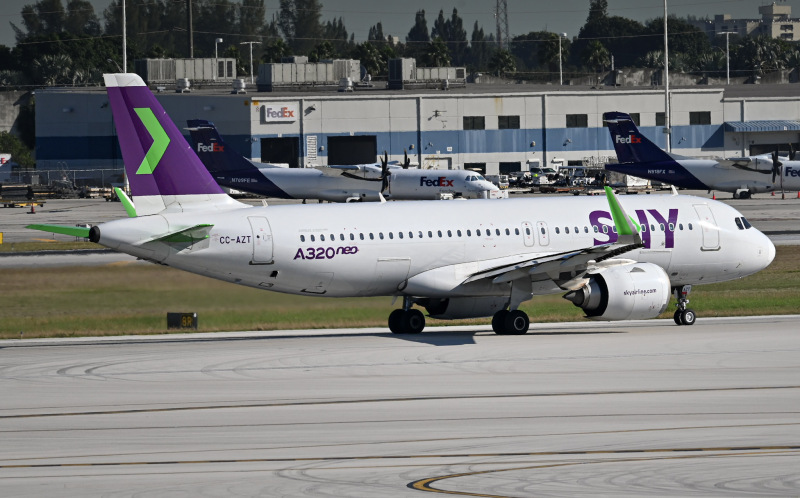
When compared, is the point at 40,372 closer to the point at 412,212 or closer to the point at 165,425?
the point at 165,425

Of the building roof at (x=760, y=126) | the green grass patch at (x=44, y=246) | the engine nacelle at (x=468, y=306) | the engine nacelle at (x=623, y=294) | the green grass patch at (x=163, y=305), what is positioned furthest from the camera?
the building roof at (x=760, y=126)

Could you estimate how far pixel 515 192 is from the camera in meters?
117

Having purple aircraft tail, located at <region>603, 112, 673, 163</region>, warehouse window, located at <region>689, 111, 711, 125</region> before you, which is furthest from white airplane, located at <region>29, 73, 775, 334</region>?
warehouse window, located at <region>689, 111, 711, 125</region>

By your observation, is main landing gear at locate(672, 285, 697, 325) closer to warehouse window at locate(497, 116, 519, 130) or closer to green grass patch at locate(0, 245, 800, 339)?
green grass patch at locate(0, 245, 800, 339)

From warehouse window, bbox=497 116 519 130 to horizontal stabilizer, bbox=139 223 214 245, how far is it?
100939 millimetres

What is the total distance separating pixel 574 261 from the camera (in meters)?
33.4

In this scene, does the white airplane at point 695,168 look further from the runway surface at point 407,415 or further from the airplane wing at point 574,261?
the airplane wing at point 574,261

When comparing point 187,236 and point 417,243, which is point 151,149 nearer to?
point 187,236

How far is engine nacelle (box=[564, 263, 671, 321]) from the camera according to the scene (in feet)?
110

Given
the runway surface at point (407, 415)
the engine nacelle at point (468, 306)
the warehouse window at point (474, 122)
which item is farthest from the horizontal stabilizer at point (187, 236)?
the warehouse window at point (474, 122)

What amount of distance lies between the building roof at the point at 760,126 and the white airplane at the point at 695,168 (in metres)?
29.4

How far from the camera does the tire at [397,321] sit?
35594 mm

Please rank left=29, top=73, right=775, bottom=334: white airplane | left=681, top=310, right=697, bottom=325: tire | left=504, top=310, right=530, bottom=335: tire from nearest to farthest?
left=29, top=73, right=775, bottom=334: white airplane < left=504, top=310, right=530, bottom=335: tire < left=681, top=310, right=697, bottom=325: tire

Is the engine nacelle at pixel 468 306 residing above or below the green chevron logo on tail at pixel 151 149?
below
